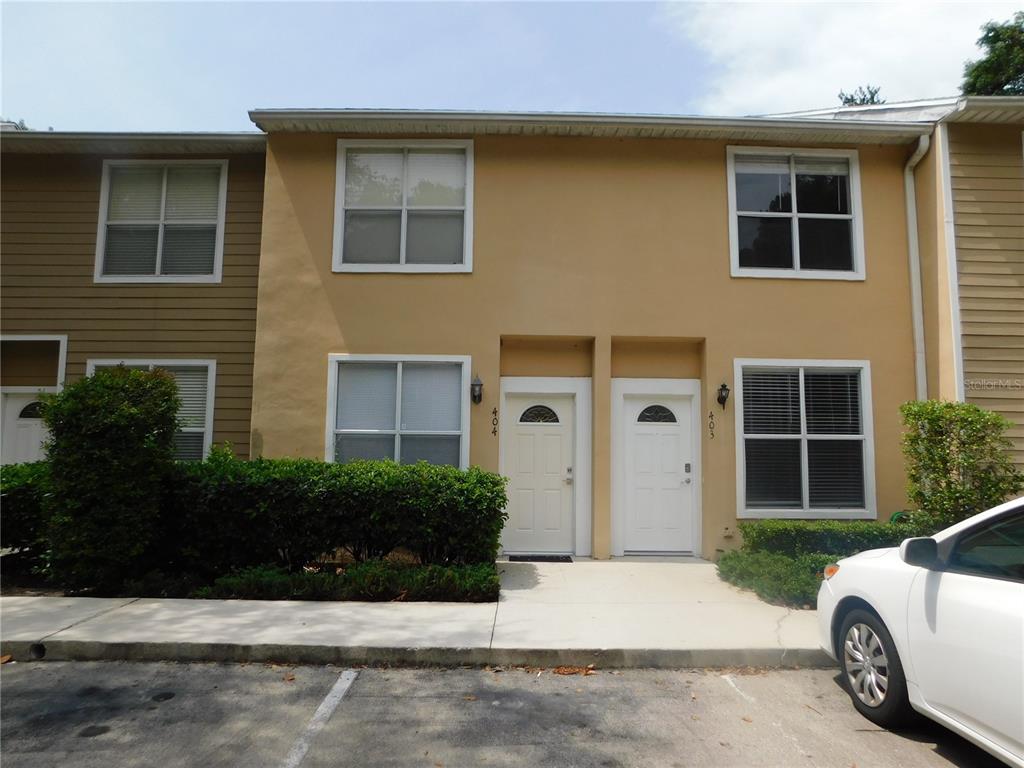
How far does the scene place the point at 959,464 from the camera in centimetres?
716

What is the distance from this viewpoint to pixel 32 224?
9.84 meters

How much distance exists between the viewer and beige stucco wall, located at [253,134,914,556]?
8.73 m

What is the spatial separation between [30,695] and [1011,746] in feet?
18.8

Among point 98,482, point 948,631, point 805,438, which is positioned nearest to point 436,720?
point 948,631

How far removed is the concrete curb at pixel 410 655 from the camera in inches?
196

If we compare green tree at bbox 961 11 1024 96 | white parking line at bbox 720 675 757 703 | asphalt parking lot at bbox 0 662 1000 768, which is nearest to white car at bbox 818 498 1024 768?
asphalt parking lot at bbox 0 662 1000 768

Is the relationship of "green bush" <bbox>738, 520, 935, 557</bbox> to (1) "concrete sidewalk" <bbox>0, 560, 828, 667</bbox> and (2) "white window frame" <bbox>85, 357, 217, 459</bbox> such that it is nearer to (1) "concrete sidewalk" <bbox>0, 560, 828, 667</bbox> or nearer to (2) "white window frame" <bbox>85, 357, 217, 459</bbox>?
(1) "concrete sidewalk" <bbox>0, 560, 828, 667</bbox>

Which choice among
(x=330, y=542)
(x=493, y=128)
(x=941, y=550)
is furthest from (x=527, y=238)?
(x=941, y=550)

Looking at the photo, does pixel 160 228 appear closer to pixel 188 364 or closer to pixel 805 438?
pixel 188 364

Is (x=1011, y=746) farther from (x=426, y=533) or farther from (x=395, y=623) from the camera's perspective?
(x=426, y=533)

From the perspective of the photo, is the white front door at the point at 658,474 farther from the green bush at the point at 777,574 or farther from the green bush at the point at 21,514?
the green bush at the point at 21,514

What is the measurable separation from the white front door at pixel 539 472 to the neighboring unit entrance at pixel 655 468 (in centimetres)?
67

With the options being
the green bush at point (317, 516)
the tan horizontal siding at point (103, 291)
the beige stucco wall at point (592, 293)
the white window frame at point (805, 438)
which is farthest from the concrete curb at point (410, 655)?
the tan horizontal siding at point (103, 291)

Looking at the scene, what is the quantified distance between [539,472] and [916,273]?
582 cm
